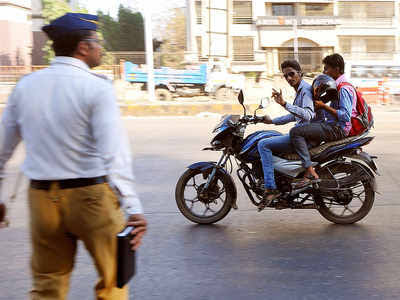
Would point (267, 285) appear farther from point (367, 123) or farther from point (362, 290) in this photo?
point (367, 123)

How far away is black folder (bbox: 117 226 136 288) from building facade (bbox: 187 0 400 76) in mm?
43110

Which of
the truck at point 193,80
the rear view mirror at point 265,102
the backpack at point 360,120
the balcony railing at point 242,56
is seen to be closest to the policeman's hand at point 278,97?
the rear view mirror at point 265,102

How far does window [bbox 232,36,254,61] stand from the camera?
1892 inches

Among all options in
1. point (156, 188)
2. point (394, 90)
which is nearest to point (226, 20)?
point (394, 90)

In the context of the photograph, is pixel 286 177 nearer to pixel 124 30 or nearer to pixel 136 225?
pixel 136 225

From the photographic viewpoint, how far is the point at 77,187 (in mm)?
2309

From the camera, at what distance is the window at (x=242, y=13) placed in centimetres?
4872

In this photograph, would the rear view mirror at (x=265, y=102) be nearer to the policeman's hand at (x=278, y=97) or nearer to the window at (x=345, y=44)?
the policeman's hand at (x=278, y=97)

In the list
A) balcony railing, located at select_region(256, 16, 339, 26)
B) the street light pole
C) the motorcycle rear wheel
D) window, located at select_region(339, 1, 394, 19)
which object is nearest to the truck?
the street light pole

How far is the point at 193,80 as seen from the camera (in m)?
23.3

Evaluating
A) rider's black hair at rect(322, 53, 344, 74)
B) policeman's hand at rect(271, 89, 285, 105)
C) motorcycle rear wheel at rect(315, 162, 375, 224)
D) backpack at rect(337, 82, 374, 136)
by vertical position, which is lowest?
motorcycle rear wheel at rect(315, 162, 375, 224)

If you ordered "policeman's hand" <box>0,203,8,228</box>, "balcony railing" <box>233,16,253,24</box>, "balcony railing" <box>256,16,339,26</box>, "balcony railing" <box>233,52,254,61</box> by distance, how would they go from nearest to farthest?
"policeman's hand" <box>0,203,8,228</box> < "balcony railing" <box>256,16,339,26</box> < "balcony railing" <box>233,52,254,61</box> < "balcony railing" <box>233,16,253,24</box>

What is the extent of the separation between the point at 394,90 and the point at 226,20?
65.6 feet

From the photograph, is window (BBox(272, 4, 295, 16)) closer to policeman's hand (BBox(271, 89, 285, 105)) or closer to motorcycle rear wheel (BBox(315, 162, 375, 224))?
motorcycle rear wheel (BBox(315, 162, 375, 224))
